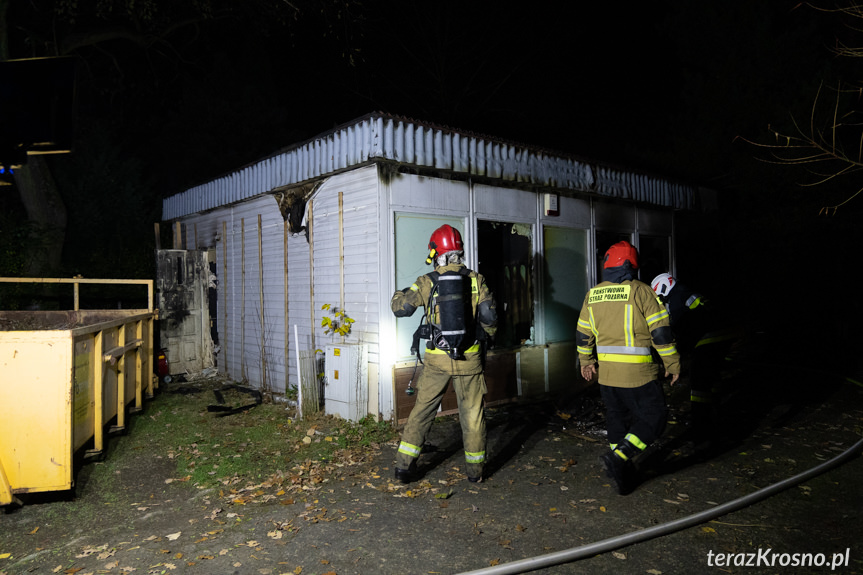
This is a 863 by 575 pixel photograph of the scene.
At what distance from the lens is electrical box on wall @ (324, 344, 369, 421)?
673cm

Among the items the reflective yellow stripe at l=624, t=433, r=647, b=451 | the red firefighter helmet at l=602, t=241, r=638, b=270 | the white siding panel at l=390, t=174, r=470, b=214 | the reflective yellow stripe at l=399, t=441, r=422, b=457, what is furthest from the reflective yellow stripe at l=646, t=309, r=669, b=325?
the white siding panel at l=390, t=174, r=470, b=214

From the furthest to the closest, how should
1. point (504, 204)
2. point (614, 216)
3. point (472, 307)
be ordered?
1. point (614, 216)
2. point (504, 204)
3. point (472, 307)

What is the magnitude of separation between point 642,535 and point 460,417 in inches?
67.8

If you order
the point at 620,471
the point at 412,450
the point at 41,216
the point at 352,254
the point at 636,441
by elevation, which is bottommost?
the point at 620,471

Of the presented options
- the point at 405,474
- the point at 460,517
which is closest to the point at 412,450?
the point at 405,474

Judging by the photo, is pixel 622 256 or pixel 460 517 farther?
pixel 622 256

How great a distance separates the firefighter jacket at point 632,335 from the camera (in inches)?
170

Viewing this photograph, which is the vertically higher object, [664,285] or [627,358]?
[664,285]

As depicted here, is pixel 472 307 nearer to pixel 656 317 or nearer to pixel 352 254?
pixel 656 317

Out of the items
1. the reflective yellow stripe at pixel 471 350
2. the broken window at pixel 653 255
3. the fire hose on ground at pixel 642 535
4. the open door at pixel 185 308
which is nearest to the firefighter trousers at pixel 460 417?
the reflective yellow stripe at pixel 471 350

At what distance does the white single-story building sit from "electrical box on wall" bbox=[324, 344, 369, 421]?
17 mm

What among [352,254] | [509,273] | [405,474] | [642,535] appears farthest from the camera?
[509,273]

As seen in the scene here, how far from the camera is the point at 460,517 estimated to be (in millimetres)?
4133

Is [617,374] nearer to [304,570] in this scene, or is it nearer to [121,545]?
[304,570]
